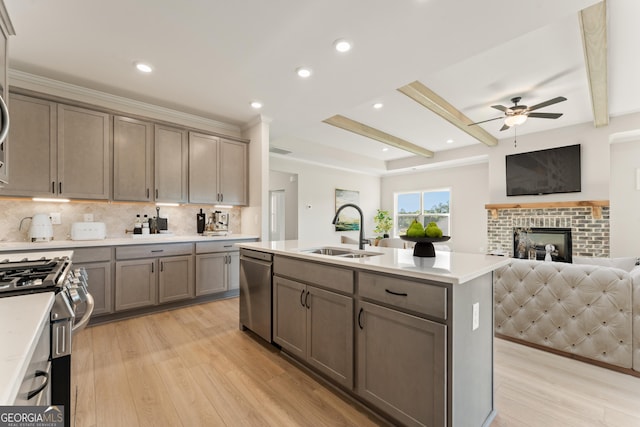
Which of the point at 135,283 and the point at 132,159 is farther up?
the point at 132,159

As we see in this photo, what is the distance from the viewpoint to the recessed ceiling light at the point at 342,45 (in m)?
2.34

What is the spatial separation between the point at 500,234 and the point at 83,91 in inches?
285

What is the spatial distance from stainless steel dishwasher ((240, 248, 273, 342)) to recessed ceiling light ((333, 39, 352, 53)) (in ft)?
6.24

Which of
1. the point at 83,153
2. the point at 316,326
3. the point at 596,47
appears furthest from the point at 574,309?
the point at 83,153

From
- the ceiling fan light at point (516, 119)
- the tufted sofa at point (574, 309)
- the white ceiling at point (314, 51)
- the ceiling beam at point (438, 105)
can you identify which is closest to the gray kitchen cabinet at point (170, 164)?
the white ceiling at point (314, 51)

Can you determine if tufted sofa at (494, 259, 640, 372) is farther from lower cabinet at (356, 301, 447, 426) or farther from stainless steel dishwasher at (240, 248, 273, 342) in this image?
stainless steel dishwasher at (240, 248, 273, 342)

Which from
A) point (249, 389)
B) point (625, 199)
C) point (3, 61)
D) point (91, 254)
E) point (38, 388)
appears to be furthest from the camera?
point (625, 199)

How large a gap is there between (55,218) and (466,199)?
7791mm

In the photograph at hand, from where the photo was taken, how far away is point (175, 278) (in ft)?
11.3

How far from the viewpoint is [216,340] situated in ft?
8.66

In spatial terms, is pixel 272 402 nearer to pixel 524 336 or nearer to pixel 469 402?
pixel 469 402

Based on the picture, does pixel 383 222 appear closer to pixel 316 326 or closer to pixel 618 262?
pixel 618 262

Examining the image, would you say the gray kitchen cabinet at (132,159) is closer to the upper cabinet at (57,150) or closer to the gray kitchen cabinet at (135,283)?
the upper cabinet at (57,150)

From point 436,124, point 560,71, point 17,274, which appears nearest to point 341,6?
point 17,274
